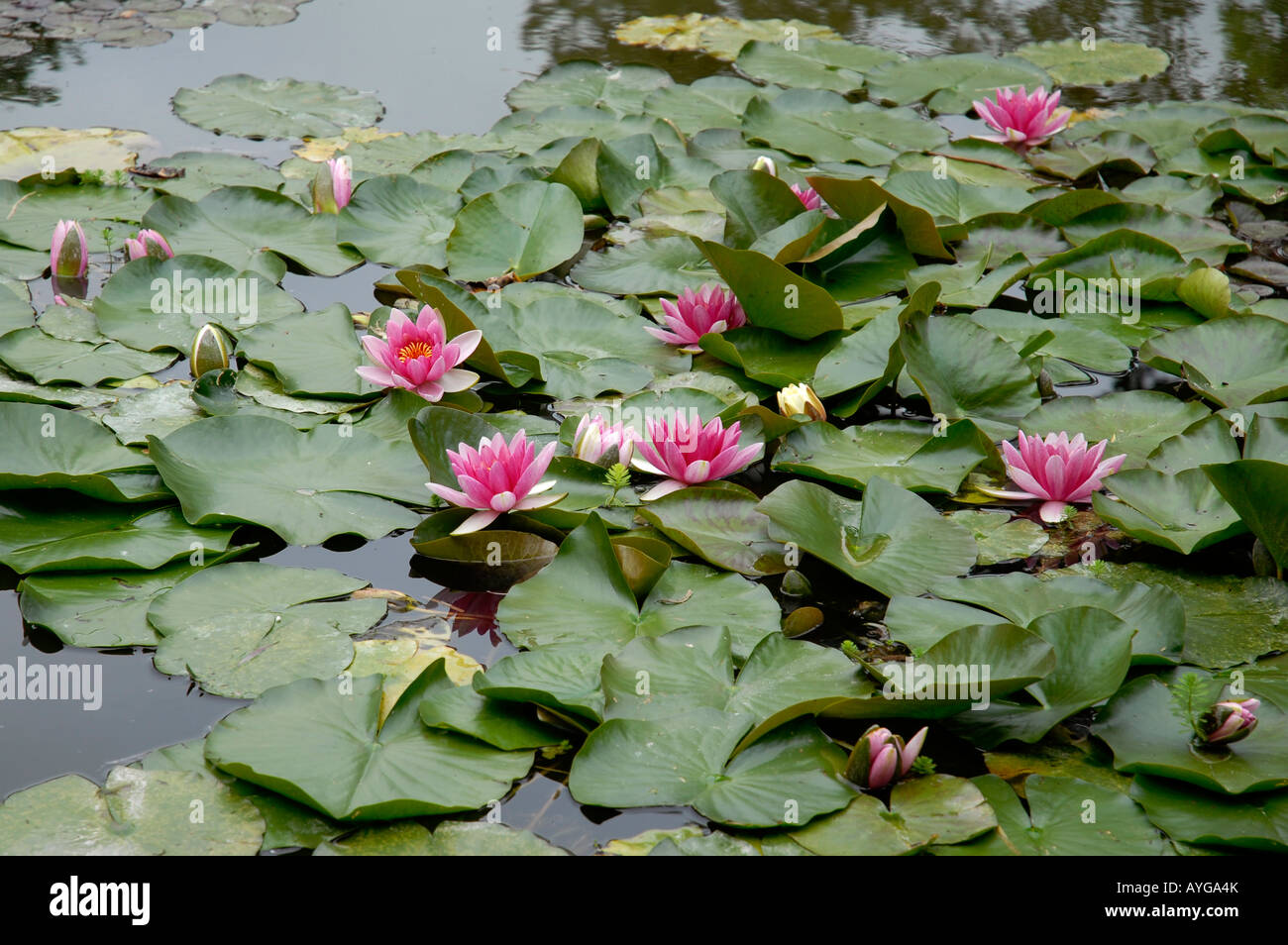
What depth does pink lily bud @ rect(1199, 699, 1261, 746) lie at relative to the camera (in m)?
1.72

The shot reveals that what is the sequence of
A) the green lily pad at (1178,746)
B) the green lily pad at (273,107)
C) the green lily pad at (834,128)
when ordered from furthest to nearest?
1. the green lily pad at (273,107)
2. the green lily pad at (834,128)
3. the green lily pad at (1178,746)

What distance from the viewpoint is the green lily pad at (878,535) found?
213 cm

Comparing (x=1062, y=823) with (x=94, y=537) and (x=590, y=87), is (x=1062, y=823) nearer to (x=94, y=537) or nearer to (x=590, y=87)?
(x=94, y=537)

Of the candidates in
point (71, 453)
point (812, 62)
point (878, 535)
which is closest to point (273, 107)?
point (812, 62)

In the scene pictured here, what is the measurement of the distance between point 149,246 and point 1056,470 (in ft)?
8.16

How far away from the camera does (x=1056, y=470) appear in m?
2.35

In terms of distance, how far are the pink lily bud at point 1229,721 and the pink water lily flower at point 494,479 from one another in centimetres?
125

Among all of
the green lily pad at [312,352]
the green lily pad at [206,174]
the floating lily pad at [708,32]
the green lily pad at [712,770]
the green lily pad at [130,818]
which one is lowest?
the green lily pad at [130,818]

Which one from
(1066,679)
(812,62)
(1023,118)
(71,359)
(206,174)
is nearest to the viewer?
(1066,679)

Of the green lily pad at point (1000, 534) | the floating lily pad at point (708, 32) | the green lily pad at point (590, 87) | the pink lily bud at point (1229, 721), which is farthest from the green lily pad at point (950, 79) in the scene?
the pink lily bud at point (1229, 721)

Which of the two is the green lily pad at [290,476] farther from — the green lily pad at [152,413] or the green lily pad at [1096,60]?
the green lily pad at [1096,60]

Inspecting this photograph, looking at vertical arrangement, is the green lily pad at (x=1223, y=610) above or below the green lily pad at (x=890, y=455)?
below
